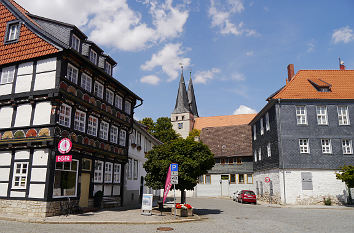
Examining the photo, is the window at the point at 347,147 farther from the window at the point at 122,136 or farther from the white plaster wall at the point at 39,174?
the white plaster wall at the point at 39,174

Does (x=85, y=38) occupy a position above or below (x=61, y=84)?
above

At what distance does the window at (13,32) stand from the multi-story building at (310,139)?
72.5 ft

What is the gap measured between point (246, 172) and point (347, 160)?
18672 mm

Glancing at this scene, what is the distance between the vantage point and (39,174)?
15508mm

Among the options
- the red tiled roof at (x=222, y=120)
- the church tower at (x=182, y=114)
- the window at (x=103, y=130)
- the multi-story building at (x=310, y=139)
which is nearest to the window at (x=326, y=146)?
the multi-story building at (x=310, y=139)

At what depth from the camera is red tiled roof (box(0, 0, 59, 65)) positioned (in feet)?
56.2

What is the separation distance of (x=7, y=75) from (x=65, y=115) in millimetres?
4933

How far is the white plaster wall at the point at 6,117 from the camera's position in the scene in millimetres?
17188

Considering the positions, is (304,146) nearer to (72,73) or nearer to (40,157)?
(72,73)

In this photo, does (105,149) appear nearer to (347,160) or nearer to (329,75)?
(347,160)

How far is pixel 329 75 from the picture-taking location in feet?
105

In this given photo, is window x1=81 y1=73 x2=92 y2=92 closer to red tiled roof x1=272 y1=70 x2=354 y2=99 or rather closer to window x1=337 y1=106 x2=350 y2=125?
red tiled roof x1=272 y1=70 x2=354 y2=99

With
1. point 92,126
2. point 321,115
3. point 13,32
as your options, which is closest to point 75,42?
point 13,32

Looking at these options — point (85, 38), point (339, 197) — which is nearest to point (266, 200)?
point (339, 197)
